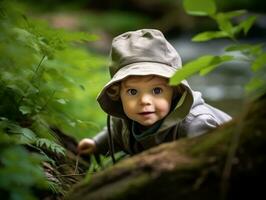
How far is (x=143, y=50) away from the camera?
119 inches

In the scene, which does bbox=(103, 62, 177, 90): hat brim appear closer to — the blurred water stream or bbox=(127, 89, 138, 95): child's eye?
bbox=(127, 89, 138, 95): child's eye

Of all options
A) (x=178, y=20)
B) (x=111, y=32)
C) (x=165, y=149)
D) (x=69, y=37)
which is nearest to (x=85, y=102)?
(x=69, y=37)

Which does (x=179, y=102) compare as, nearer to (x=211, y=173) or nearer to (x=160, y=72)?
(x=160, y=72)

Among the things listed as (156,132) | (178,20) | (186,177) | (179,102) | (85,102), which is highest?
(186,177)

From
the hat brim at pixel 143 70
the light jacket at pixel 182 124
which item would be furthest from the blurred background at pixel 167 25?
the hat brim at pixel 143 70

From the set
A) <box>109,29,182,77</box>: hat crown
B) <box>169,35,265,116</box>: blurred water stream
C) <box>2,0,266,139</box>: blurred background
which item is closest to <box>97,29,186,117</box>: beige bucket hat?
<box>109,29,182,77</box>: hat crown

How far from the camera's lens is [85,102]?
5.86 meters

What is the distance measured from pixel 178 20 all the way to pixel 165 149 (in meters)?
16.7

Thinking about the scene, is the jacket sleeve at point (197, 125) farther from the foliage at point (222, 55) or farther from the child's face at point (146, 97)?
the foliage at point (222, 55)

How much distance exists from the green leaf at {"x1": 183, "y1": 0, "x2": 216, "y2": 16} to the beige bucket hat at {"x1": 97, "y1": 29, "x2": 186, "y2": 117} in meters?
0.99

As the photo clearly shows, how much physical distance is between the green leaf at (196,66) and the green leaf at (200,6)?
183 mm

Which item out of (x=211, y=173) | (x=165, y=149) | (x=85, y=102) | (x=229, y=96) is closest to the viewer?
(x=211, y=173)

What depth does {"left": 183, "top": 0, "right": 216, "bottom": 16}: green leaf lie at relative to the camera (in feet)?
6.16

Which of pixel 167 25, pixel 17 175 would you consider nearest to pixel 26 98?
pixel 17 175
